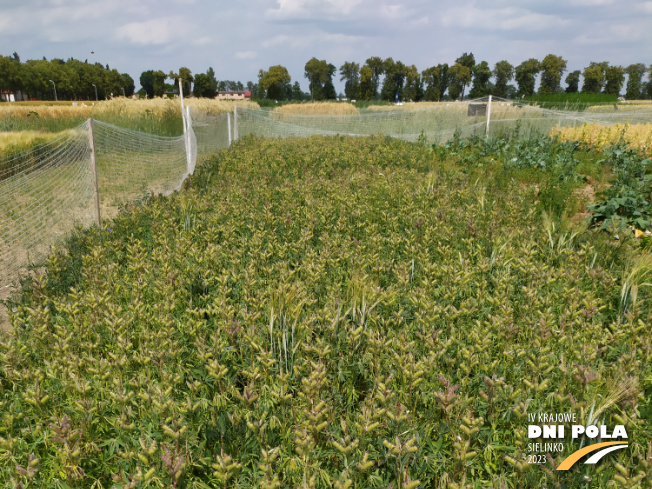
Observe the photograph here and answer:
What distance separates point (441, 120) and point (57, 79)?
103028 mm

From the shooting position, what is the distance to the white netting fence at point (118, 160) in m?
6.77

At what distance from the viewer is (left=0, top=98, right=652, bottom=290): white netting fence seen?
266 inches

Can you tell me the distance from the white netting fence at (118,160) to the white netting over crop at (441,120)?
45mm

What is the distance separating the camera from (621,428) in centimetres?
225

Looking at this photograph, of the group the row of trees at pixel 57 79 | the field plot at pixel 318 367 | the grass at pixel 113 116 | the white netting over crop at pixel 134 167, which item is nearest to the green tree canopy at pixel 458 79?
the row of trees at pixel 57 79

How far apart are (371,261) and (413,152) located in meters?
8.40

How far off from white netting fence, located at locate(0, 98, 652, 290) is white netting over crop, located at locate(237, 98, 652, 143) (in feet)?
0.15

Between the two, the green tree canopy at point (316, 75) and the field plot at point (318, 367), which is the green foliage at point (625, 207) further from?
the green tree canopy at point (316, 75)

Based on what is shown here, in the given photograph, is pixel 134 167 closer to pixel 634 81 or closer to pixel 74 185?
pixel 74 185

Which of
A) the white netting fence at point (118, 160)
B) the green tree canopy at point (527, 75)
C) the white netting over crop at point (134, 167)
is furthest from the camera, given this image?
the green tree canopy at point (527, 75)

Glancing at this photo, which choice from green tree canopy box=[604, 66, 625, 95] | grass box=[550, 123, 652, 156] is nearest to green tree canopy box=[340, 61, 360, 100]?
green tree canopy box=[604, 66, 625, 95]

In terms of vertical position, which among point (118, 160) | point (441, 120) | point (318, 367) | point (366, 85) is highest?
point (366, 85)

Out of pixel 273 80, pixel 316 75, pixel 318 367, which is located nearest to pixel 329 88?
pixel 316 75

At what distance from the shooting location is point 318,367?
2307 mm
